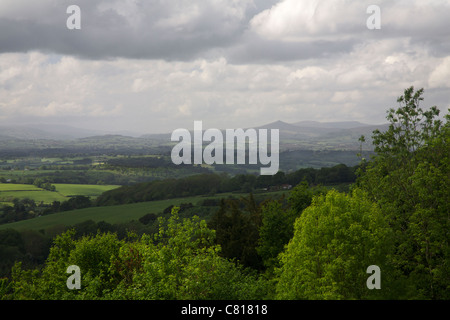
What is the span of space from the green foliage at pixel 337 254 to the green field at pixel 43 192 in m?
147

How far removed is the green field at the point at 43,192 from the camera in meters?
157

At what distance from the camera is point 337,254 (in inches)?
1073

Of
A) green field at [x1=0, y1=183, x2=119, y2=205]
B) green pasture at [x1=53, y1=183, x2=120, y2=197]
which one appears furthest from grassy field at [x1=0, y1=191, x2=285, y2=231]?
green pasture at [x1=53, y1=183, x2=120, y2=197]

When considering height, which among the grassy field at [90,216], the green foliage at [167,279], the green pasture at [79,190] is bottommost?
the grassy field at [90,216]

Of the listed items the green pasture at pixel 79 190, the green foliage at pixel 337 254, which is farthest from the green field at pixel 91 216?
the green foliage at pixel 337 254

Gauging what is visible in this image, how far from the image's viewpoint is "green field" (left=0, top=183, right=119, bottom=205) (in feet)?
515

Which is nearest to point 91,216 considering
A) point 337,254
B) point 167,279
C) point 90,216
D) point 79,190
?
point 90,216

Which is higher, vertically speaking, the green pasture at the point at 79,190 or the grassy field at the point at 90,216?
the green pasture at the point at 79,190

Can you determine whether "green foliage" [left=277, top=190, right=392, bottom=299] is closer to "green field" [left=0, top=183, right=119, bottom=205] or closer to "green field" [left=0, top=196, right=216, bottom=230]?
"green field" [left=0, top=196, right=216, bottom=230]

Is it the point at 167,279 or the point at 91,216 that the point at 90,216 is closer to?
the point at 91,216

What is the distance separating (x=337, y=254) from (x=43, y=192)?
168656 mm

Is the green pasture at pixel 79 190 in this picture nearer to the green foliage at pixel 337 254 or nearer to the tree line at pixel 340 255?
the tree line at pixel 340 255
